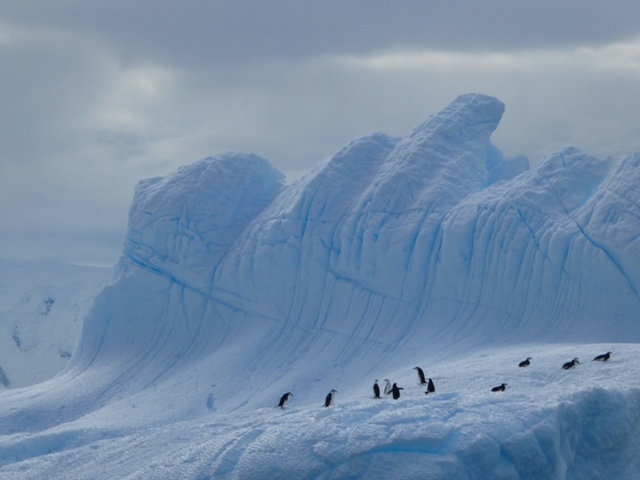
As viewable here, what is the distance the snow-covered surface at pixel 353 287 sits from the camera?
23.8 meters

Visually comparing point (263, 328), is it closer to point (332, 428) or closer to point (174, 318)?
point (174, 318)

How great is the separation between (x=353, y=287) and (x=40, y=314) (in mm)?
35816

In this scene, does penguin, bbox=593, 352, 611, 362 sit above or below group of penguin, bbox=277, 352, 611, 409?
below

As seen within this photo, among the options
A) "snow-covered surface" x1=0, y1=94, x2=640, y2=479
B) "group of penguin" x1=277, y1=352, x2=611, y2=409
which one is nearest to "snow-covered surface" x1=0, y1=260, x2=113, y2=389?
"snow-covered surface" x1=0, y1=94, x2=640, y2=479

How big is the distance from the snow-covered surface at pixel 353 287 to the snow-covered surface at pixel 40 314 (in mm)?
25420

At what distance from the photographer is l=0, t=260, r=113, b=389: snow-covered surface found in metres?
55.3

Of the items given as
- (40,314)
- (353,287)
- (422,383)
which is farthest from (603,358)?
(40,314)

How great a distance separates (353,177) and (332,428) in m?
16.8

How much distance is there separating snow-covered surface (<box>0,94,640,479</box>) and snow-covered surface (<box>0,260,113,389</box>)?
25.4 meters

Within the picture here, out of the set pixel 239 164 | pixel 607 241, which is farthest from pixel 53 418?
pixel 607 241

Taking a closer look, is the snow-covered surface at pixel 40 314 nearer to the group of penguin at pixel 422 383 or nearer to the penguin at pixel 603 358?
the group of penguin at pixel 422 383

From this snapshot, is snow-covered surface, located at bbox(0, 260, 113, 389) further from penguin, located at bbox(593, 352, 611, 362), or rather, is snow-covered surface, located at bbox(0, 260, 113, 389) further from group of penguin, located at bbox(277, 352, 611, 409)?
penguin, located at bbox(593, 352, 611, 362)

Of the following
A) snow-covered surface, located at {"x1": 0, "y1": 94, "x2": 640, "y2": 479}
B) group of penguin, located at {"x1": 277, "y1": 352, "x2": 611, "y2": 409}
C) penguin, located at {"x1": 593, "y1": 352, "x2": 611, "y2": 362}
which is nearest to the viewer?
group of penguin, located at {"x1": 277, "y1": 352, "x2": 611, "y2": 409}

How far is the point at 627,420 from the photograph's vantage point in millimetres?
14328
